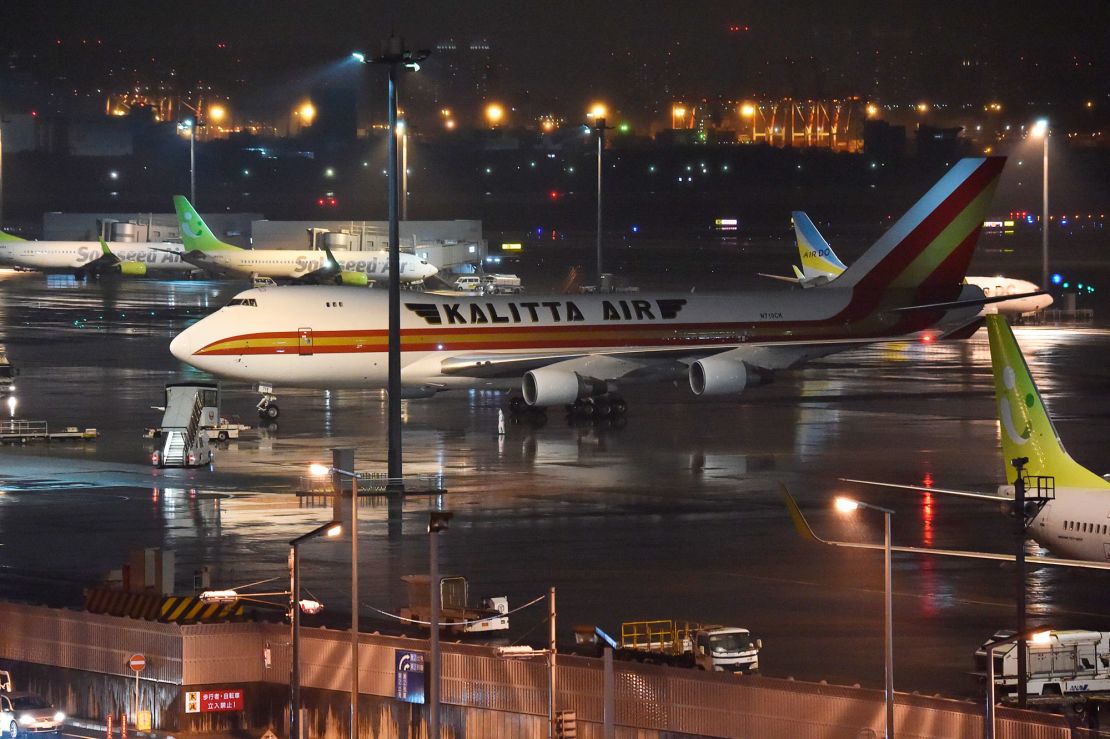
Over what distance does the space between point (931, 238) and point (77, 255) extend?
95485 mm

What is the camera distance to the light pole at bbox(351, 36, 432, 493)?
147 feet

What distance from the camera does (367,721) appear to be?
96.5 ft

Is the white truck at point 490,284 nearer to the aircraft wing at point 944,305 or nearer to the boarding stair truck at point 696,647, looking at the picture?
the aircraft wing at point 944,305

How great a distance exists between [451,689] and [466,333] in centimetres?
3132

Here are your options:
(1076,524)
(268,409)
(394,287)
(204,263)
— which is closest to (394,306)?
(394,287)

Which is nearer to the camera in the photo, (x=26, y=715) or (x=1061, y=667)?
(x=1061, y=667)

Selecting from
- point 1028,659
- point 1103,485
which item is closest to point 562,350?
point 1103,485

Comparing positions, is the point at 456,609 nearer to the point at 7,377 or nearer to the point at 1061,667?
the point at 1061,667

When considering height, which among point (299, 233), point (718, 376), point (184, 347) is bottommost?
point (718, 376)

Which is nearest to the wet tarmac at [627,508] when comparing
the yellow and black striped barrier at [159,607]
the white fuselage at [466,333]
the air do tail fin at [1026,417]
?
the yellow and black striped barrier at [159,607]

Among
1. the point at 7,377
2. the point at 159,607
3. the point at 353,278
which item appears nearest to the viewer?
the point at 159,607

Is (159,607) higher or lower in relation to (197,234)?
lower

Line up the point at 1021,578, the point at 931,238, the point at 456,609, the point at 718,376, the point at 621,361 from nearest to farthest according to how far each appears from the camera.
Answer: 1. the point at 1021,578
2. the point at 456,609
3. the point at 718,376
4. the point at 621,361
5. the point at 931,238

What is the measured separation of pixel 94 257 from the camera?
145 m
